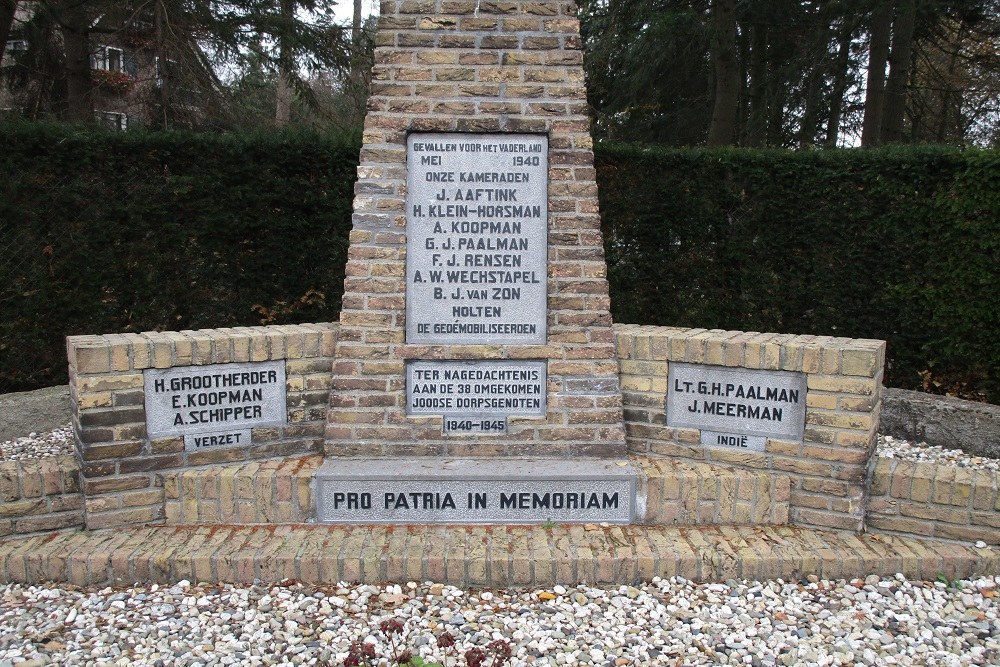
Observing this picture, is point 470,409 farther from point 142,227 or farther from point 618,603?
point 142,227

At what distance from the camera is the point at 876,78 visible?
10234 millimetres

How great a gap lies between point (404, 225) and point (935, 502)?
289 cm

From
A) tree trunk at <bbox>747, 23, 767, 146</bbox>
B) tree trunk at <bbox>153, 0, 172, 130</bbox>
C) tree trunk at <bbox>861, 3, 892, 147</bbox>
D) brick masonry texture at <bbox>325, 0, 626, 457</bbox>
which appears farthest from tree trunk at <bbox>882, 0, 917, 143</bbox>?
tree trunk at <bbox>153, 0, 172, 130</bbox>

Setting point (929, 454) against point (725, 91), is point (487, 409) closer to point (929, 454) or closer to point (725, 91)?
point (929, 454)

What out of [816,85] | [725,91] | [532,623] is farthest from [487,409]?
[816,85]

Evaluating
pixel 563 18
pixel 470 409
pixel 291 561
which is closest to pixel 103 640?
pixel 291 561

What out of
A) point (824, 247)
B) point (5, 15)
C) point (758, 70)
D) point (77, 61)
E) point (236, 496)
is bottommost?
point (236, 496)

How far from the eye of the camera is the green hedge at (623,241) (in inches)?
207

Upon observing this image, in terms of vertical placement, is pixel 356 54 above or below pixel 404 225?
above

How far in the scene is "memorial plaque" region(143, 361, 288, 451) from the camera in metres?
3.45

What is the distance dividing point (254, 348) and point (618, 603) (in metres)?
2.11

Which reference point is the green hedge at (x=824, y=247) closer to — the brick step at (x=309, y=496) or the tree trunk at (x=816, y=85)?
the brick step at (x=309, y=496)

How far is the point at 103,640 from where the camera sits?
269 cm

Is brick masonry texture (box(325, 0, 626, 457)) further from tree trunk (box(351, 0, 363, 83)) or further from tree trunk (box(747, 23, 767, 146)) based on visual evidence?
tree trunk (box(747, 23, 767, 146))
